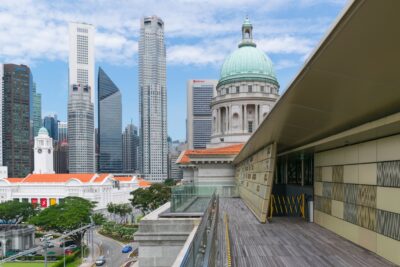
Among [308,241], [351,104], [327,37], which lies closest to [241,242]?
[308,241]

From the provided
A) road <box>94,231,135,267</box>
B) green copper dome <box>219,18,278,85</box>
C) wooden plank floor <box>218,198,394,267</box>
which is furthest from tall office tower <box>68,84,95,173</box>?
wooden plank floor <box>218,198,394,267</box>

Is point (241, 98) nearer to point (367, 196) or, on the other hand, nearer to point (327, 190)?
point (327, 190)

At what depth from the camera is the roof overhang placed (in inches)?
171

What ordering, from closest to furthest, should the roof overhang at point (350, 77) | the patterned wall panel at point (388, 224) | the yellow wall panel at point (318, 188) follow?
1. the roof overhang at point (350, 77)
2. the patterned wall panel at point (388, 224)
3. the yellow wall panel at point (318, 188)

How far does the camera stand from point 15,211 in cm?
6725

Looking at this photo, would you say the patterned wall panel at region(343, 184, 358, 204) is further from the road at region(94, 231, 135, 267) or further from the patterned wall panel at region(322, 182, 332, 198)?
the road at region(94, 231, 135, 267)

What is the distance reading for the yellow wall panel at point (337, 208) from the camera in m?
13.2

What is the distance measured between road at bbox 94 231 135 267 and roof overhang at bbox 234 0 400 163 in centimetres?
3848

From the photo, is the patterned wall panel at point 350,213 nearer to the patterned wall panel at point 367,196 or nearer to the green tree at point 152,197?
the patterned wall panel at point 367,196

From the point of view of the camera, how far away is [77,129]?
191500 millimetres

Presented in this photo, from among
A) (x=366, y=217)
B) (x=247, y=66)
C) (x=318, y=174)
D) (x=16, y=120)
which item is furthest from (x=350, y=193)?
(x=16, y=120)

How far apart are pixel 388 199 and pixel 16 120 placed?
17529 cm

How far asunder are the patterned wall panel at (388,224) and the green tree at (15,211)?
232 feet

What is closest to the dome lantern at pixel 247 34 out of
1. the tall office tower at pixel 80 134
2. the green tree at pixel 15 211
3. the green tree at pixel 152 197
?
the green tree at pixel 152 197
